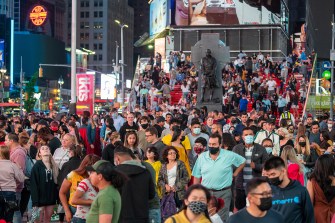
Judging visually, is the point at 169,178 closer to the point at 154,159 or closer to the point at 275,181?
the point at 154,159

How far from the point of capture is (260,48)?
66750 mm

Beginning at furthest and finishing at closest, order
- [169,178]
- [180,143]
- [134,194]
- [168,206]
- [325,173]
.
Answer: [180,143]
[169,178]
[168,206]
[134,194]
[325,173]

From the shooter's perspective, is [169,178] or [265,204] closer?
[265,204]

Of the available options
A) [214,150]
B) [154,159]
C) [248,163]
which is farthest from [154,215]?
[248,163]

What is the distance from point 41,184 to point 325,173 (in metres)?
5.43

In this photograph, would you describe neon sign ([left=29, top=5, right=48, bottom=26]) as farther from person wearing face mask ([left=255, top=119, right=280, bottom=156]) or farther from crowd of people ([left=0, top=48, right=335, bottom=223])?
person wearing face mask ([left=255, top=119, right=280, bottom=156])

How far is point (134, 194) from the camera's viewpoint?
10.6m

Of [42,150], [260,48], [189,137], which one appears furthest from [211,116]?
[260,48]

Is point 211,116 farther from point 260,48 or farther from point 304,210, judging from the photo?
point 260,48

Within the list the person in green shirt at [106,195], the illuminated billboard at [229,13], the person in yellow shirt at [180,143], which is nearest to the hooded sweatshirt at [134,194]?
the person in green shirt at [106,195]

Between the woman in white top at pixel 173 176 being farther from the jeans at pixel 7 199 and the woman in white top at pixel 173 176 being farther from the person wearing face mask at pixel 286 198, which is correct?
the person wearing face mask at pixel 286 198

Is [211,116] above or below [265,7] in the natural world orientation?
below

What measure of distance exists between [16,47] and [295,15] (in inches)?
4287

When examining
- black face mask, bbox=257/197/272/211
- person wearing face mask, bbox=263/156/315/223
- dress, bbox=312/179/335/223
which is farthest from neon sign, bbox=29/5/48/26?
black face mask, bbox=257/197/272/211
